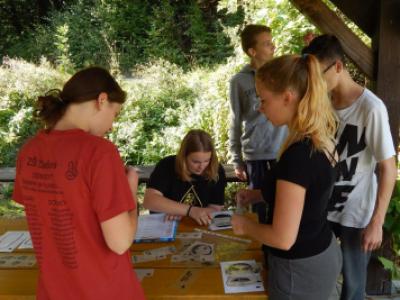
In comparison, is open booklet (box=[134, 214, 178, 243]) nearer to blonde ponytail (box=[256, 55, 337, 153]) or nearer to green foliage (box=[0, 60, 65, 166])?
blonde ponytail (box=[256, 55, 337, 153])

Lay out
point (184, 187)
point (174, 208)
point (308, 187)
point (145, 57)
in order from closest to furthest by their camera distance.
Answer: point (308, 187) → point (174, 208) → point (184, 187) → point (145, 57)

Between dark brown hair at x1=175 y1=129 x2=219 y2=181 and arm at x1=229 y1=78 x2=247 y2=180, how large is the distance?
649 millimetres

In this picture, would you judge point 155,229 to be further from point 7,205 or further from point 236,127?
point 7,205

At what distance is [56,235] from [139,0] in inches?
468

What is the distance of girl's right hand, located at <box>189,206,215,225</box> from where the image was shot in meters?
2.07

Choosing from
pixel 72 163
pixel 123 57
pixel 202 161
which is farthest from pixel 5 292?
pixel 123 57

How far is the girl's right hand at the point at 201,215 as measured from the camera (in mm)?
2070

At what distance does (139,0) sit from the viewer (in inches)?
475

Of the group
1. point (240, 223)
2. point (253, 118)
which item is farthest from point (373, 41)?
point (240, 223)

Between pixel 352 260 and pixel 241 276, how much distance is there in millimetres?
767

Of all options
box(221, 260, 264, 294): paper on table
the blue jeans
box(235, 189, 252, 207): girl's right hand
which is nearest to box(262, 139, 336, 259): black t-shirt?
box(221, 260, 264, 294): paper on table

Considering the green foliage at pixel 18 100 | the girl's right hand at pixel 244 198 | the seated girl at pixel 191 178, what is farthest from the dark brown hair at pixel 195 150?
the green foliage at pixel 18 100

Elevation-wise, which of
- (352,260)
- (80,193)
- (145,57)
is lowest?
(352,260)

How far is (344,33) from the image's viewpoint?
2.41 meters
